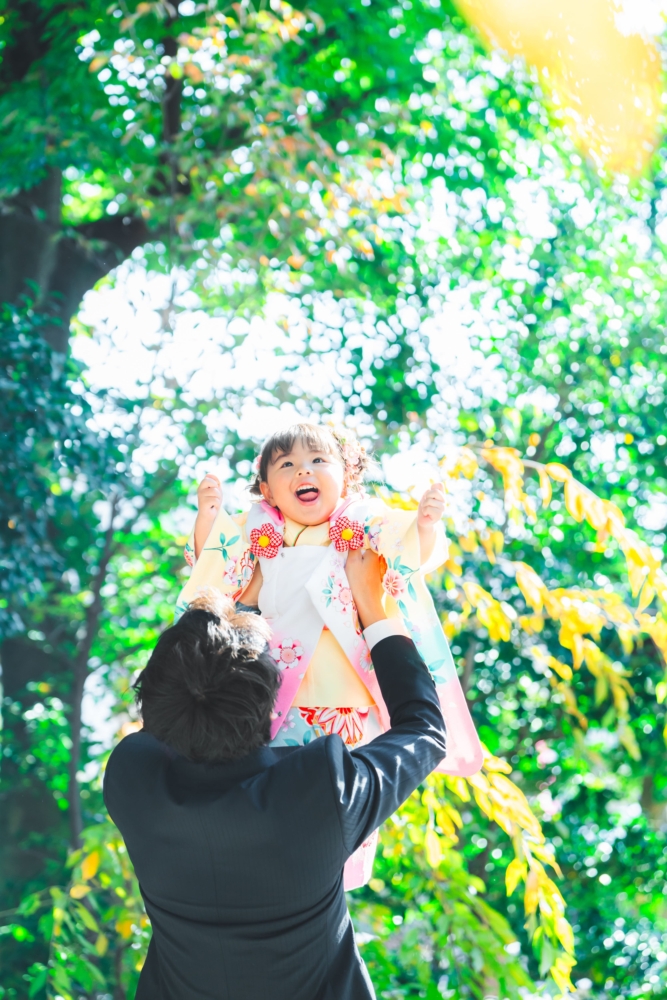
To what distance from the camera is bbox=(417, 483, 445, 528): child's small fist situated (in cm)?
111

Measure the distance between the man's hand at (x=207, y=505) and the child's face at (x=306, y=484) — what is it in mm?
84

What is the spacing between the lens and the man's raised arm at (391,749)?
832 mm

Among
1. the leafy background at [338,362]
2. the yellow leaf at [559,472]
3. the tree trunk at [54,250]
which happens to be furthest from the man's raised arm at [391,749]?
the tree trunk at [54,250]

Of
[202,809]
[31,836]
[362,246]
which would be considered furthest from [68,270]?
[202,809]

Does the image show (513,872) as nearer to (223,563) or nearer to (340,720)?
(340,720)

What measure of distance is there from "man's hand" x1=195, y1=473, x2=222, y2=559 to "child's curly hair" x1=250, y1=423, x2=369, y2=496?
74 mm

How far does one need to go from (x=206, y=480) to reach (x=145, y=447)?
1.56 meters

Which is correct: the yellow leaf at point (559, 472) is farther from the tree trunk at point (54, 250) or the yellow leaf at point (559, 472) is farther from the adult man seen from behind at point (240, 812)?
the tree trunk at point (54, 250)

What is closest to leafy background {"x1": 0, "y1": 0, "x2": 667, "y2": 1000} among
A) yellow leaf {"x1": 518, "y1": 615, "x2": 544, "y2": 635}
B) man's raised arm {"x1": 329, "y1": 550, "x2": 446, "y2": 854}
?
yellow leaf {"x1": 518, "y1": 615, "x2": 544, "y2": 635}

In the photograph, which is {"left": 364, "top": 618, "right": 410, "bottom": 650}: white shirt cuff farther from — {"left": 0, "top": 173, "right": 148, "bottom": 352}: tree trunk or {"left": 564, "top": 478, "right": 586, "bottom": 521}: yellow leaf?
{"left": 0, "top": 173, "right": 148, "bottom": 352}: tree trunk

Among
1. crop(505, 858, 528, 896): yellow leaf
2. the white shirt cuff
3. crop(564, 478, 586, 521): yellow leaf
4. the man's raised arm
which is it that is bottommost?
crop(505, 858, 528, 896): yellow leaf

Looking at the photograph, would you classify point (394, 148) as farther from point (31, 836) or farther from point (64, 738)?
point (31, 836)

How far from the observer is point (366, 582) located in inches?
46.0

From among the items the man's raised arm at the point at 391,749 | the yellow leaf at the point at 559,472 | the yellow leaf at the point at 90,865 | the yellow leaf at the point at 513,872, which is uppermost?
the yellow leaf at the point at 559,472
